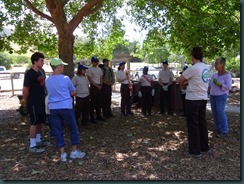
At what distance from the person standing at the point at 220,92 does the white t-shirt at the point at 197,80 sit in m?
1.47

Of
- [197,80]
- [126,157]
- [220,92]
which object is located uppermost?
[197,80]

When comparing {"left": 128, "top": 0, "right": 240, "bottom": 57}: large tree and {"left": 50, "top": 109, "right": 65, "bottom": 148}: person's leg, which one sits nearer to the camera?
{"left": 50, "top": 109, "right": 65, "bottom": 148}: person's leg

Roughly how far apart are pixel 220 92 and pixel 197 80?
1.70m

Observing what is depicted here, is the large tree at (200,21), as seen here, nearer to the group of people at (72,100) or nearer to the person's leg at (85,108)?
the group of people at (72,100)

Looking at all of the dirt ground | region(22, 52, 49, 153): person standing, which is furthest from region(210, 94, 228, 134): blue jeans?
region(22, 52, 49, 153): person standing

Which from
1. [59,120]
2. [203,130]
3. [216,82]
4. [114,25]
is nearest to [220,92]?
[216,82]

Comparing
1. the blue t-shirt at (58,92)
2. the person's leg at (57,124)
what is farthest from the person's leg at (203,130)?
the person's leg at (57,124)

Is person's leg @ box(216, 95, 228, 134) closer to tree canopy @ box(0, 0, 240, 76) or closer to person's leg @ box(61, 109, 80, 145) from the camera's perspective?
tree canopy @ box(0, 0, 240, 76)

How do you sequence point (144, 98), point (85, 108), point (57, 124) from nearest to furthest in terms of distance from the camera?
point (57, 124)
point (85, 108)
point (144, 98)

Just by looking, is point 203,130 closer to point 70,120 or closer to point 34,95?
point 70,120

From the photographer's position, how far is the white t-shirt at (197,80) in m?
5.07

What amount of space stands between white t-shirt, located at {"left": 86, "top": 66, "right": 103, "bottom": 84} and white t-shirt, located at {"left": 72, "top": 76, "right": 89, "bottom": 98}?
2.53ft

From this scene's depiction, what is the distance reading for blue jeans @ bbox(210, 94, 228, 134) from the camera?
6586mm

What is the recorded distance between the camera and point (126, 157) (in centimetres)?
530
